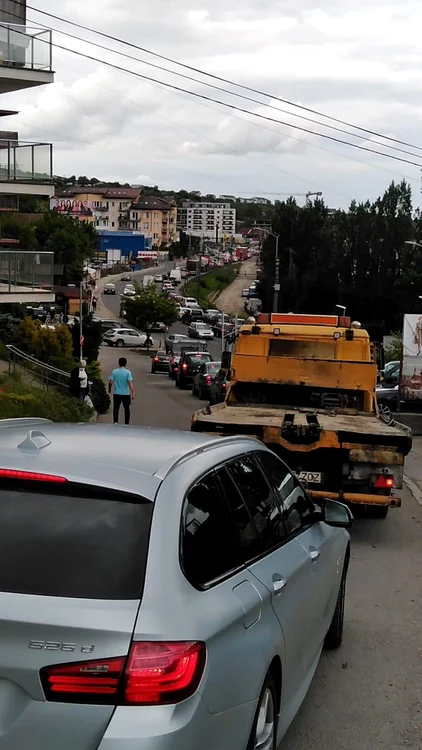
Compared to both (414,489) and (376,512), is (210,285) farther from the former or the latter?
(376,512)

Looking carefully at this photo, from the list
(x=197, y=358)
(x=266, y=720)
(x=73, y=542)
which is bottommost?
(x=197, y=358)

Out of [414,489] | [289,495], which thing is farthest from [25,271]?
[289,495]

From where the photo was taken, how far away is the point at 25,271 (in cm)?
2767

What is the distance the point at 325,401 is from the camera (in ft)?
42.2

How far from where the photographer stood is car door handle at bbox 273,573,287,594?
13.8 ft

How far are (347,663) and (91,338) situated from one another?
124 feet

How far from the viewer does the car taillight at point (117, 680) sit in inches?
118

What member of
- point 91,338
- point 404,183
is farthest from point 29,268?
point 404,183

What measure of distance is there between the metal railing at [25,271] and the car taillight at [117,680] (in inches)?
985

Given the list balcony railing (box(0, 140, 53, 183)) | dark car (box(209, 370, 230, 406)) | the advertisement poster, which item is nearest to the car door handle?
dark car (box(209, 370, 230, 406))

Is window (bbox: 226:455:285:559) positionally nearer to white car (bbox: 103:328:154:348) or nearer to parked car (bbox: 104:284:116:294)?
white car (bbox: 103:328:154:348)

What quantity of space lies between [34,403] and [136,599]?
15.4 metres

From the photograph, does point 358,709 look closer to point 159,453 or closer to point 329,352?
point 159,453

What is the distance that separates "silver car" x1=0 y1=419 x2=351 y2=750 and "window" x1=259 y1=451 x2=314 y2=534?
535mm
